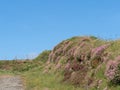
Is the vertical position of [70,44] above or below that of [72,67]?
above

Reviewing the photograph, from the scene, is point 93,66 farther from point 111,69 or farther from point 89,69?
point 111,69

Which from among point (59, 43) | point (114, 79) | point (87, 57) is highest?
point (59, 43)

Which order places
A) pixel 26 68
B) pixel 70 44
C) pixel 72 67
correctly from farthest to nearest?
pixel 26 68 → pixel 70 44 → pixel 72 67

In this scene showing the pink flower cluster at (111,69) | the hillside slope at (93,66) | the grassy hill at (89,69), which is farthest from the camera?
the grassy hill at (89,69)

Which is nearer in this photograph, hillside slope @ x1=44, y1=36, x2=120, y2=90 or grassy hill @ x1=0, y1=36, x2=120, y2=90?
hillside slope @ x1=44, y1=36, x2=120, y2=90

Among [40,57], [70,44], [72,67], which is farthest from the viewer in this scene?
[40,57]

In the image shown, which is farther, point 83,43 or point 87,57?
point 83,43

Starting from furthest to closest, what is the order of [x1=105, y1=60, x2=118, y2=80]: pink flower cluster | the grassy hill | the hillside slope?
the grassy hill
the hillside slope
[x1=105, y1=60, x2=118, y2=80]: pink flower cluster

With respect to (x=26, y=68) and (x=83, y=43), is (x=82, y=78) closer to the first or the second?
(x=83, y=43)

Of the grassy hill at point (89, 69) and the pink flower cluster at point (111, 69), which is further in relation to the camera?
the grassy hill at point (89, 69)

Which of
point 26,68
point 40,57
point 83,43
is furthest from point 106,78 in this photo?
point 40,57

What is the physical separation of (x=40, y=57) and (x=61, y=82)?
37373mm

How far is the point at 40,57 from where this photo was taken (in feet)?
230

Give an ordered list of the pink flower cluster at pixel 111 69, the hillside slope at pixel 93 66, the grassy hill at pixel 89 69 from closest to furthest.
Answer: the pink flower cluster at pixel 111 69
the hillside slope at pixel 93 66
the grassy hill at pixel 89 69
